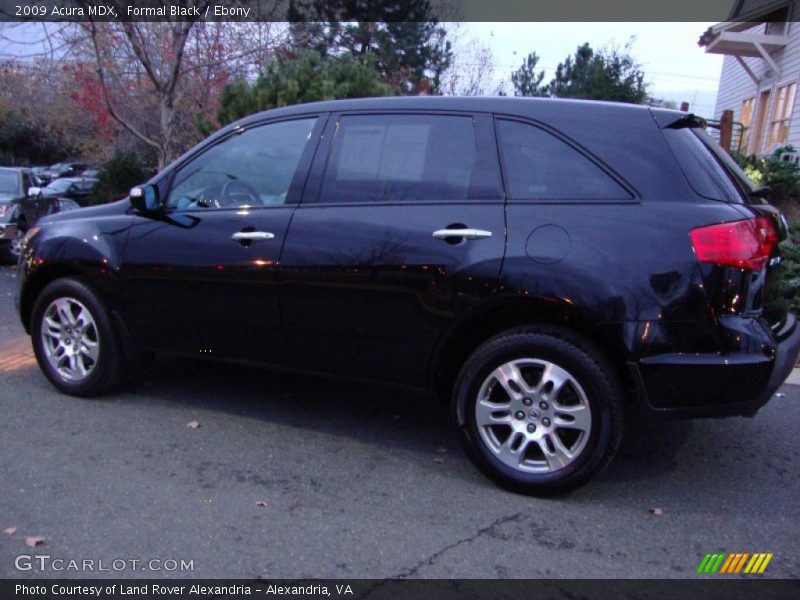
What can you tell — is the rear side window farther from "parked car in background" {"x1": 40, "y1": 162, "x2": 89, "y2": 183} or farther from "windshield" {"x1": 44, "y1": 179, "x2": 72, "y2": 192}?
"parked car in background" {"x1": 40, "y1": 162, "x2": 89, "y2": 183}

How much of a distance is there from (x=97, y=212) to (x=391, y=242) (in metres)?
2.21

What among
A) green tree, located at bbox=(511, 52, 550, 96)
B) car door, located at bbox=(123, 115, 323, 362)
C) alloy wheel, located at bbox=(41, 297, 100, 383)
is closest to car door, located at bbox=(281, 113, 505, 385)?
car door, located at bbox=(123, 115, 323, 362)

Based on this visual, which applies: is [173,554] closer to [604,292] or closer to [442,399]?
[442,399]

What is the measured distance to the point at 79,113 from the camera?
71.3ft

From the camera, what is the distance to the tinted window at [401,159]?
366 cm

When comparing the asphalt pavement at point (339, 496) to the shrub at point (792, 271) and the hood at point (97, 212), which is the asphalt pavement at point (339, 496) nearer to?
the hood at point (97, 212)

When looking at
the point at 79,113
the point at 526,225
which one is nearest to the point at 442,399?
the point at 526,225

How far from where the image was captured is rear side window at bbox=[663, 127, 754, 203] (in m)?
3.28

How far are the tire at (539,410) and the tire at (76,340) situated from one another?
7.81 ft

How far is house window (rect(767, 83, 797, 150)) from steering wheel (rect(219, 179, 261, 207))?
48.9 feet

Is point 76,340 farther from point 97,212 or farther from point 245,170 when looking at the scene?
point 245,170

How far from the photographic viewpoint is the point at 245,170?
167 inches

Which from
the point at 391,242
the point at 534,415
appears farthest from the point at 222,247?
the point at 534,415
